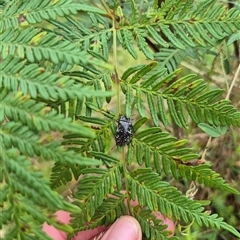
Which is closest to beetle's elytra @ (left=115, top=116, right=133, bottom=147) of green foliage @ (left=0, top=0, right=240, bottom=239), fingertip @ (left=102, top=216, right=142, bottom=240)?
green foliage @ (left=0, top=0, right=240, bottom=239)

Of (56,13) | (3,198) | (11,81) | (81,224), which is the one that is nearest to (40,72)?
(11,81)

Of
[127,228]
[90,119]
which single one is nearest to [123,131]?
[90,119]

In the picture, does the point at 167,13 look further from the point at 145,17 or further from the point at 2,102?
the point at 2,102

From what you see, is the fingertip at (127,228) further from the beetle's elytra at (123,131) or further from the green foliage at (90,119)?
the beetle's elytra at (123,131)

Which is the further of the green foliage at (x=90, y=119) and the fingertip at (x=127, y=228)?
the fingertip at (x=127, y=228)

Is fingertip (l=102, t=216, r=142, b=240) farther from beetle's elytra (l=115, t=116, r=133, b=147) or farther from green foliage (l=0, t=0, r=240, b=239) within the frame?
beetle's elytra (l=115, t=116, r=133, b=147)

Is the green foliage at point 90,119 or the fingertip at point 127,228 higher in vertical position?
the green foliage at point 90,119

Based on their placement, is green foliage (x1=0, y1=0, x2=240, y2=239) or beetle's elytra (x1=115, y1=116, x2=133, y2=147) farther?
beetle's elytra (x1=115, y1=116, x2=133, y2=147)

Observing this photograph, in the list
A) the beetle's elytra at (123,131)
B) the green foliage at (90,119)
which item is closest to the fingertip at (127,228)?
the green foliage at (90,119)

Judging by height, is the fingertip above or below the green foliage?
below
